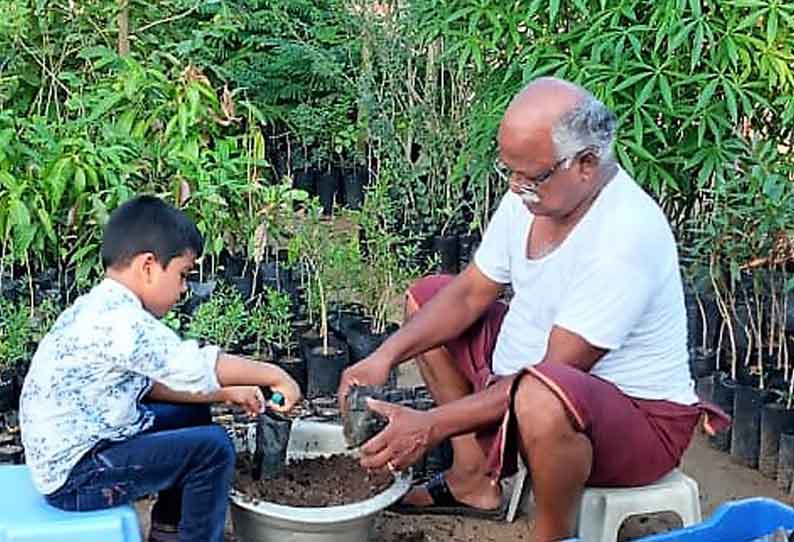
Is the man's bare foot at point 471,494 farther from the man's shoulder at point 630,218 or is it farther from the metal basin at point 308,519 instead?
the man's shoulder at point 630,218

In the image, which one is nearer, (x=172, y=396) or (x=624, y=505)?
(x=624, y=505)

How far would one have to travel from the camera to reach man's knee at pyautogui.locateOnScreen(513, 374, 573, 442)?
2.62m

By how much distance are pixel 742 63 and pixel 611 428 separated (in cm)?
151

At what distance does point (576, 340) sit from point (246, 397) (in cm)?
69

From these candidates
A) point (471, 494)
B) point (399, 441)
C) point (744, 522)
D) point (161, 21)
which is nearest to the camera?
point (744, 522)

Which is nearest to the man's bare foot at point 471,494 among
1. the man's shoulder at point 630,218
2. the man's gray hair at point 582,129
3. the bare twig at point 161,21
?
the man's shoulder at point 630,218

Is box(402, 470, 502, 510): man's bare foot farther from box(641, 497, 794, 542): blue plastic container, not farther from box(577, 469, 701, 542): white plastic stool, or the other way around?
box(641, 497, 794, 542): blue plastic container

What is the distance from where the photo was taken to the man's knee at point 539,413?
2621mm

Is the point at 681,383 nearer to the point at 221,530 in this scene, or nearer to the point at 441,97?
the point at 221,530

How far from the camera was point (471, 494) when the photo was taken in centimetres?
332

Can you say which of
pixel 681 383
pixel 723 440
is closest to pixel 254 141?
pixel 723 440

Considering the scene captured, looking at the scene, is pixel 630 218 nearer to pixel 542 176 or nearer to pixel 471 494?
pixel 542 176

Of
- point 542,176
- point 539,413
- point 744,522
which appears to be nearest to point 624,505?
point 539,413

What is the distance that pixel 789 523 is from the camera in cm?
229
